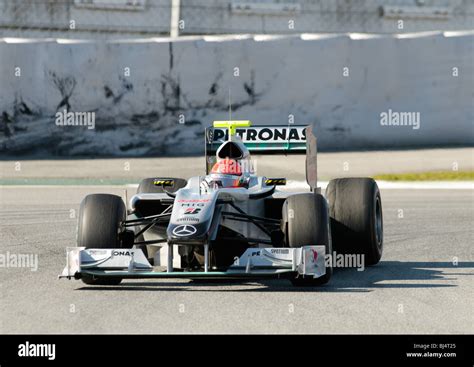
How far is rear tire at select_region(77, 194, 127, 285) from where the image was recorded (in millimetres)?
9945

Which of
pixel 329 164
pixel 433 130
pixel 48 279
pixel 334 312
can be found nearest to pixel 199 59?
pixel 329 164

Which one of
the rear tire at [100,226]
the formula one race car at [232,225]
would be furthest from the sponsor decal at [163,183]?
the rear tire at [100,226]

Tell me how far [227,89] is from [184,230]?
15867 millimetres

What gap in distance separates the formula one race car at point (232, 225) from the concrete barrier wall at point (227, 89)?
12.9m

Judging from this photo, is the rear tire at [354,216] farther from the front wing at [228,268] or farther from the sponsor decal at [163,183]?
the sponsor decal at [163,183]

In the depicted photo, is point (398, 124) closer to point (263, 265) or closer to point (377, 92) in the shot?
point (377, 92)

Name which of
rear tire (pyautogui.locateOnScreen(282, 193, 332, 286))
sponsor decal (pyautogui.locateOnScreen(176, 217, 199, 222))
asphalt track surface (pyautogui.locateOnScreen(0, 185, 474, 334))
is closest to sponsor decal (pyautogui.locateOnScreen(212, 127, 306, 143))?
asphalt track surface (pyautogui.locateOnScreen(0, 185, 474, 334))

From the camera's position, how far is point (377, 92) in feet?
84.0

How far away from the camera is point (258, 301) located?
902 cm

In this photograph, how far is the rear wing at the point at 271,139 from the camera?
1147 centimetres

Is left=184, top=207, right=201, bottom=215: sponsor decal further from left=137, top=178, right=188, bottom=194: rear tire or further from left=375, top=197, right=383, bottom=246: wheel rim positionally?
left=375, top=197, right=383, bottom=246: wheel rim

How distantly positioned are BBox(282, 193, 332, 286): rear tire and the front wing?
4.9 inches

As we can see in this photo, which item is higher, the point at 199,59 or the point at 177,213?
the point at 199,59

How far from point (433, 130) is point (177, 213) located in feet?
56.4
